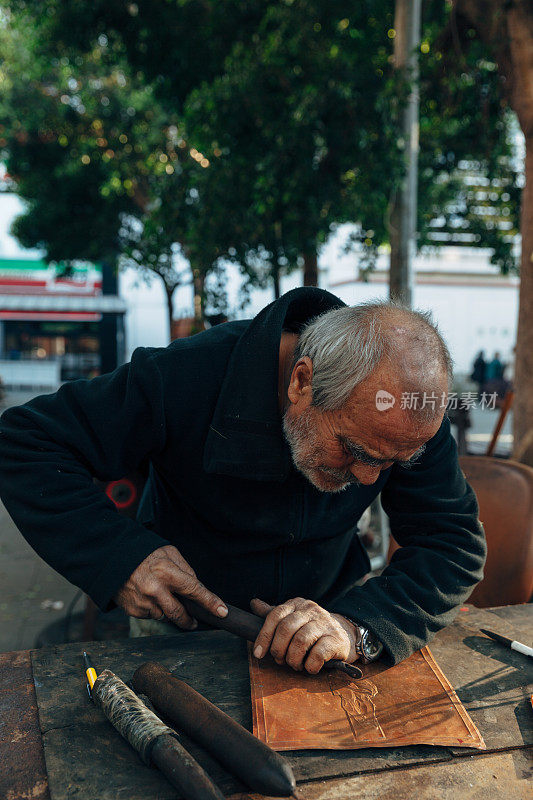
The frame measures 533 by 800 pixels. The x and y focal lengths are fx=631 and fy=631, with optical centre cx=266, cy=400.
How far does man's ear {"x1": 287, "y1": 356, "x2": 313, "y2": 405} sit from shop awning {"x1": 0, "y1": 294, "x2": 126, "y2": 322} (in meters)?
17.3

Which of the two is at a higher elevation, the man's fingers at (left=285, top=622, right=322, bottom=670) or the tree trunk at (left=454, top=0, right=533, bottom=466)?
the tree trunk at (left=454, top=0, right=533, bottom=466)

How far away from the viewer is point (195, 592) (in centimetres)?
141

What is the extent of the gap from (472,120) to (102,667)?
5144mm

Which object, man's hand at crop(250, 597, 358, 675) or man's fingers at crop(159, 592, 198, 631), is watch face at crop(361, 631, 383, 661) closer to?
man's hand at crop(250, 597, 358, 675)

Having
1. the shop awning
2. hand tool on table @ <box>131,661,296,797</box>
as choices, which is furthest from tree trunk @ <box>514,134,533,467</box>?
the shop awning

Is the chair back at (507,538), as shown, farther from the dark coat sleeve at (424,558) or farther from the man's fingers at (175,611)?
the man's fingers at (175,611)

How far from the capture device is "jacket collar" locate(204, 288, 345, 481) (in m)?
1.60

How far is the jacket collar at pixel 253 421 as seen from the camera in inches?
62.8

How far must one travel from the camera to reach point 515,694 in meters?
1.32

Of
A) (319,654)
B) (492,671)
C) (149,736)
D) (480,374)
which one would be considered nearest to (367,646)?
(319,654)

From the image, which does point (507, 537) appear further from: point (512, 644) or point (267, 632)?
point (267, 632)

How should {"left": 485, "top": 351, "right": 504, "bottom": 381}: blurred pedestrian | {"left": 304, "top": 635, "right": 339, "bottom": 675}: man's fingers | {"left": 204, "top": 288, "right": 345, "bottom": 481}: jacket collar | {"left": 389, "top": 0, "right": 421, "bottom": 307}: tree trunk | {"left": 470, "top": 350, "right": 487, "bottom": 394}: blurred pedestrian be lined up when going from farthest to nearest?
{"left": 485, "top": 351, "right": 504, "bottom": 381}: blurred pedestrian, {"left": 470, "top": 350, "right": 487, "bottom": 394}: blurred pedestrian, {"left": 389, "top": 0, "right": 421, "bottom": 307}: tree trunk, {"left": 204, "top": 288, "right": 345, "bottom": 481}: jacket collar, {"left": 304, "top": 635, "right": 339, "bottom": 675}: man's fingers

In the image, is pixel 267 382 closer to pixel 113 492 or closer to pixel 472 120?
pixel 113 492

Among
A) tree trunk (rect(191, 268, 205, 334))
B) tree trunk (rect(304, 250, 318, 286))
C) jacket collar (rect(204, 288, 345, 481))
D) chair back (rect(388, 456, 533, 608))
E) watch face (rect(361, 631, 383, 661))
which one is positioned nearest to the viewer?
watch face (rect(361, 631, 383, 661))
